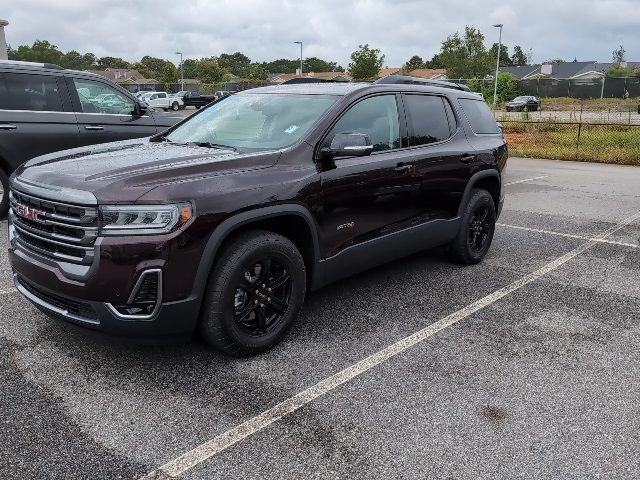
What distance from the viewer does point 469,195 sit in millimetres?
5582

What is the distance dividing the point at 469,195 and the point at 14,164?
201 inches

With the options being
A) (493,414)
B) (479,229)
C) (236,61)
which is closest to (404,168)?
(479,229)

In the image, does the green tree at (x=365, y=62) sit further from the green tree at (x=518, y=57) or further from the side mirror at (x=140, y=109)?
the green tree at (x=518, y=57)

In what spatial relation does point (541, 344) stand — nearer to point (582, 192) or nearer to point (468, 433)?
point (468, 433)

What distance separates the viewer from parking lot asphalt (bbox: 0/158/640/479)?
269cm

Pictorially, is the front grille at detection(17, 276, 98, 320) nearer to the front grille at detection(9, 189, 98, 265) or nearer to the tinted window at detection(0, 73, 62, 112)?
the front grille at detection(9, 189, 98, 265)

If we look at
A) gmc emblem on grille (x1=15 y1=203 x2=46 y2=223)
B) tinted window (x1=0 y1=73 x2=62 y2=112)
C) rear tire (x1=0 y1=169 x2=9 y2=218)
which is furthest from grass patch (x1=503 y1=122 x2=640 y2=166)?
gmc emblem on grille (x1=15 y1=203 x2=46 y2=223)

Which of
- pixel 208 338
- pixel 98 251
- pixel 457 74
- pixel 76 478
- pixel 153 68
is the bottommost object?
pixel 76 478

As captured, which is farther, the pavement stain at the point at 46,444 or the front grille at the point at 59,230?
the front grille at the point at 59,230

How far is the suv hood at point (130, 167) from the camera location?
315 centimetres

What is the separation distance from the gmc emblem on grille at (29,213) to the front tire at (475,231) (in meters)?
3.66

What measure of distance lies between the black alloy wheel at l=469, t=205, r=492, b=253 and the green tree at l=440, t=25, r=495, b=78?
61.0 m

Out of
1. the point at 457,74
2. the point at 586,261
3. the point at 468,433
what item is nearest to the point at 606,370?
the point at 468,433

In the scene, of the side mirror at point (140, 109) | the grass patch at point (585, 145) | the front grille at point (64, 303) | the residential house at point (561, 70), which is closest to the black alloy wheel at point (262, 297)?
the front grille at point (64, 303)
